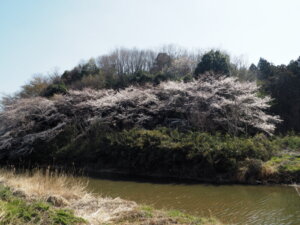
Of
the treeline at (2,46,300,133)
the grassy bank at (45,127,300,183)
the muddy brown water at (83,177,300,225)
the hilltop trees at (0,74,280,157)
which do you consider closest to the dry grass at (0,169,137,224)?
the muddy brown water at (83,177,300,225)

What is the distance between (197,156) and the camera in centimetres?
1162

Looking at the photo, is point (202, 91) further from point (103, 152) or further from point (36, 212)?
point (36, 212)

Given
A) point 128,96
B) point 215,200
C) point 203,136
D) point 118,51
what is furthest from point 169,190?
point 118,51

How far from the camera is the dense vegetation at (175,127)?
11.3 metres

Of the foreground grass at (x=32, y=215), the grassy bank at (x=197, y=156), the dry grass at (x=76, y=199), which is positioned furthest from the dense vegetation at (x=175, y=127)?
the foreground grass at (x=32, y=215)

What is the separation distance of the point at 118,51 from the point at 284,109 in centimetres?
2290

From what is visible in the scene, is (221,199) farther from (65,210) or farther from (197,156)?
(65,210)

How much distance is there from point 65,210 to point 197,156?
7.35m

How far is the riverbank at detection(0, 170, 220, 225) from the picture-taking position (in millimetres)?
4551

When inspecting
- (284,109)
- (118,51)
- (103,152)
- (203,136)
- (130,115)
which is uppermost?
(118,51)

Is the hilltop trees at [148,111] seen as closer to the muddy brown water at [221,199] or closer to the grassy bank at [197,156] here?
the grassy bank at [197,156]

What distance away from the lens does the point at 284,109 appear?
60.2 ft

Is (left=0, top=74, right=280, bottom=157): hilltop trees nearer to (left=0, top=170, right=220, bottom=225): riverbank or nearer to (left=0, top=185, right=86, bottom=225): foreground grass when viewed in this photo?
(left=0, top=170, right=220, bottom=225): riverbank

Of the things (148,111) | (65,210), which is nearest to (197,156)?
(148,111)
